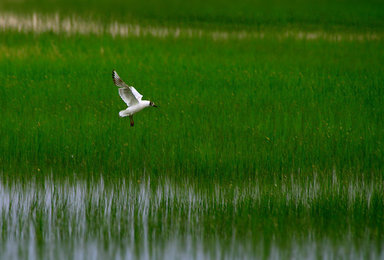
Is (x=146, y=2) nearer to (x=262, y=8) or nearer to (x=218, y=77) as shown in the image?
(x=262, y=8)

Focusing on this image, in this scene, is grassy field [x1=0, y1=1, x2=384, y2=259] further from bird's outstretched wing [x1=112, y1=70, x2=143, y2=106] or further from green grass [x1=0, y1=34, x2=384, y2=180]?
bird's outstretched wing [x1=112, y1=70, x2=143, y2=106]

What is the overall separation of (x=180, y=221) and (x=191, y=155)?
7.23ft

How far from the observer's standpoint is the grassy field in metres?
8.01

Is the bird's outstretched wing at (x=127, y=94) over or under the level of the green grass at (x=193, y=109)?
over

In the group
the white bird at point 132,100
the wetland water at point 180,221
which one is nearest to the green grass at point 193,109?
the white bird at point 132,100

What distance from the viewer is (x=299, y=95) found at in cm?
1436

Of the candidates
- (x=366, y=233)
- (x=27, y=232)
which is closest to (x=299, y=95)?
(x=366, y=233)

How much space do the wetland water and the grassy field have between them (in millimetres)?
23

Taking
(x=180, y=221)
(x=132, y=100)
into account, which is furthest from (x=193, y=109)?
(x=180, y=221)

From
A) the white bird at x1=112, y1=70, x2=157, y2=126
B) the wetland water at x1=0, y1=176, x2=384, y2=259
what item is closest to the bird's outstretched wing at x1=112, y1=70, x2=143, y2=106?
the white bird at x1=112, y1=70, x2=157, y2=126

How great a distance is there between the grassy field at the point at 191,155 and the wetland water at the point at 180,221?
0.02 metres

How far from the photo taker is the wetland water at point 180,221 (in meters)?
7.69

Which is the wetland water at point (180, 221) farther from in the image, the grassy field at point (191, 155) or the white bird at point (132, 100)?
the white bird at point (132, 100)

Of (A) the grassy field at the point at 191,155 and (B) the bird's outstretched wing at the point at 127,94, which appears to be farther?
(B) the bird's outstretched wing at the point at 127,94
